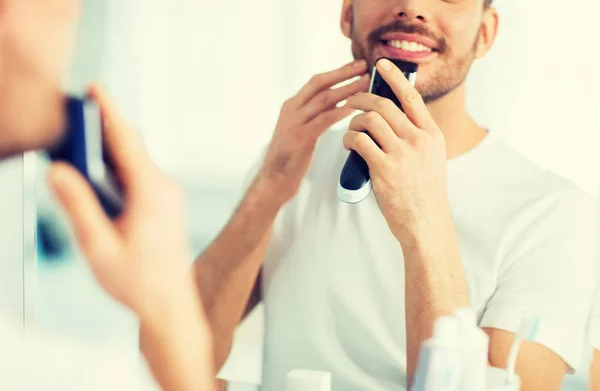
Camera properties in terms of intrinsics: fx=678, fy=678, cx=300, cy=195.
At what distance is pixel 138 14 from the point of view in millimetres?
688

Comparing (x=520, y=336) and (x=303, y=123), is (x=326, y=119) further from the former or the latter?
(x=520, y=336)

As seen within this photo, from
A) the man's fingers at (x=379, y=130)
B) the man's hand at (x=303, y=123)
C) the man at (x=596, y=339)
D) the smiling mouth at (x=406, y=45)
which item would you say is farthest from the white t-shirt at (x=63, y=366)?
the man at (x=596, y=339)

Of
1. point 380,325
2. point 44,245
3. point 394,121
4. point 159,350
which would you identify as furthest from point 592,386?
point 44,245

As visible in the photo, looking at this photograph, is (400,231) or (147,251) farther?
(400,231)

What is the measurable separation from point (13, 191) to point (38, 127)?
0.21ft

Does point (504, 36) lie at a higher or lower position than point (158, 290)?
higher

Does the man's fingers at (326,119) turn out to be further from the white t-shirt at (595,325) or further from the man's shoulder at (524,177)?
the white t-shirt at (595,325)

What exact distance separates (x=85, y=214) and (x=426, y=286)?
0.39 metres

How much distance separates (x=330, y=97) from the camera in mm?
798

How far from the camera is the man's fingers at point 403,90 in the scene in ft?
2.59

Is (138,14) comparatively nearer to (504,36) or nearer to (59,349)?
(59,349)

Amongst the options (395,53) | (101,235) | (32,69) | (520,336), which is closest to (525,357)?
(520,336)

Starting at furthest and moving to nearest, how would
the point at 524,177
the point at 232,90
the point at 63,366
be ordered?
the point at 524,177
the point at 232,90
the point at 63,366

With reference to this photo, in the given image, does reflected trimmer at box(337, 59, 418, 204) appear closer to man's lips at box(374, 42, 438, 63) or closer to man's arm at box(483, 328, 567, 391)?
man's lips at box(374, 42, 438, 63)
